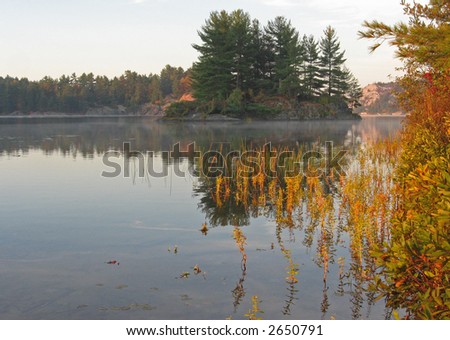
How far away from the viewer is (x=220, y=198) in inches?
493

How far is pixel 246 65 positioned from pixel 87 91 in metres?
98.1

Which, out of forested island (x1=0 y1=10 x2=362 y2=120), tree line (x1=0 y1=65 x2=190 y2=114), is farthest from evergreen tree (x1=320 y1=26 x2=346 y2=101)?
tree line (x1=0 y1=65 x2=190 y2=114)

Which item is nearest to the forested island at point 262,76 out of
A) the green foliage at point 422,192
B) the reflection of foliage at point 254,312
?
the green foliage at point 422,192

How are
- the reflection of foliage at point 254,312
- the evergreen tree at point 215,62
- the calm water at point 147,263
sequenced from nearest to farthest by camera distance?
the reflection of foliage at point 254,312
the calm water at point 147,263
the evergreen tree at point 215,62

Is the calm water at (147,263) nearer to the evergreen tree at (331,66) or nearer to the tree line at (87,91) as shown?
the evergreen tree at (331,66)

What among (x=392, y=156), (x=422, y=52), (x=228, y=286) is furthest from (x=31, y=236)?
(x=392, y=156)

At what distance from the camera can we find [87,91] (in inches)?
6014

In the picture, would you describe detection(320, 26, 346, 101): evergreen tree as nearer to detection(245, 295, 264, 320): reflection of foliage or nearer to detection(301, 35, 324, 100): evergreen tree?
detection(301, 35, 324, 100): evergreen tree

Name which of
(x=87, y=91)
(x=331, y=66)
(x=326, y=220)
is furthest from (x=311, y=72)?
(x=87, y=91)

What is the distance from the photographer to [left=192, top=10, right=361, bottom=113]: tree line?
6475 cm

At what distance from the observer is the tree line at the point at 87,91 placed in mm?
136375

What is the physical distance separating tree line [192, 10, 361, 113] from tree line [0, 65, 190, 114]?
214 feet

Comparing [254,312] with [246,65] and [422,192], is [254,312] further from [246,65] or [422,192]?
[246,65]

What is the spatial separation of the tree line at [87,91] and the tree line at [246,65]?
2571 inches
